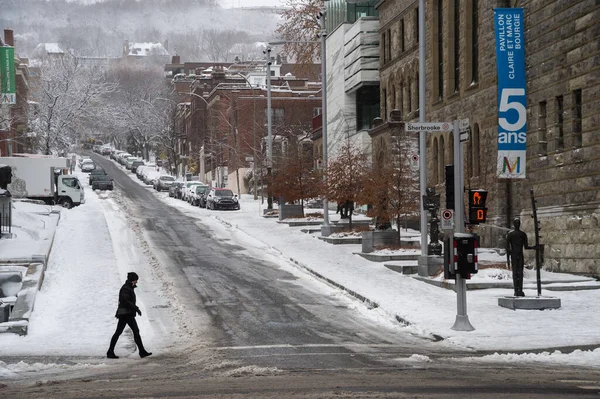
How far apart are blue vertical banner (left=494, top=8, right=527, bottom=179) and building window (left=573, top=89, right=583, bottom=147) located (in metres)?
2.78

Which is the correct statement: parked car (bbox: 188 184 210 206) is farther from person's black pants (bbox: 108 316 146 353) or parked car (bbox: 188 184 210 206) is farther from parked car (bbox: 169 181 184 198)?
person's black pants (bbox: 108 316 146 353)

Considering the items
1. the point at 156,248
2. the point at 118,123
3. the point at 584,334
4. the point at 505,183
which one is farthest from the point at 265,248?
the point at 118,123

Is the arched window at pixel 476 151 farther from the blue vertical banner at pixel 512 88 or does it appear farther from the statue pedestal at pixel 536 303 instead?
the statue pedestal at pixel 536 303

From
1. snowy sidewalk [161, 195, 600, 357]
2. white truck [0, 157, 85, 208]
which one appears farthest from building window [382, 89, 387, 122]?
white truck [0, 157, 85, 208]

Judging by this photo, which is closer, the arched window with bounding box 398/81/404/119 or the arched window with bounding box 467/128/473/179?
the arched window with bounding box 467/128/473/179

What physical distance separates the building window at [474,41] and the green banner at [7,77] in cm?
2991

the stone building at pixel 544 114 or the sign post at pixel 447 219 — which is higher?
the stone building at pixel 544 114

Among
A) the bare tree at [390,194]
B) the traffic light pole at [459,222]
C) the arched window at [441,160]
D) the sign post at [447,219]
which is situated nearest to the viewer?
the traffic light pole at [459,222]

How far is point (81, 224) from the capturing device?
47.2 metres

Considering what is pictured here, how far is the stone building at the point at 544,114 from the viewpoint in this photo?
92.7ft

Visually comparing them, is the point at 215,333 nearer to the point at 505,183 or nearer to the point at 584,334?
the point at 584,334

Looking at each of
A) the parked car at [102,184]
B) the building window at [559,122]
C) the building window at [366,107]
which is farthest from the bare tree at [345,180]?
the parked car at [102,184]

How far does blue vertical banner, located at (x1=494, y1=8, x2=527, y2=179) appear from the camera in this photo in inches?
1258

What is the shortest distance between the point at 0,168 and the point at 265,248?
1092 cm
